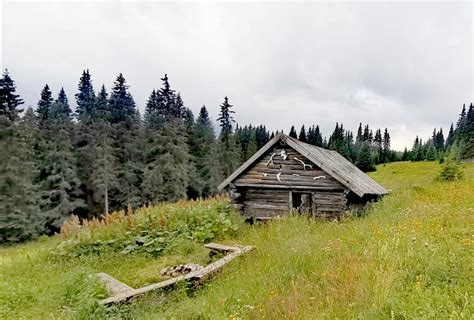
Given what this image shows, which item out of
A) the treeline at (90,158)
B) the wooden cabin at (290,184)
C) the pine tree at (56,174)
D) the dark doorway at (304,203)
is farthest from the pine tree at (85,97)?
A: the dark doorway at (304,203)

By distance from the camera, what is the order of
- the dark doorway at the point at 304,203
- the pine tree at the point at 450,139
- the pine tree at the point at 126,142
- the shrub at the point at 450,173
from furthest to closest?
the pine tree at the point at 450,139 → the pine tree at the point at 126,142 → the shrub at the point at 450,173 → the dark doorway at the point at 304,203

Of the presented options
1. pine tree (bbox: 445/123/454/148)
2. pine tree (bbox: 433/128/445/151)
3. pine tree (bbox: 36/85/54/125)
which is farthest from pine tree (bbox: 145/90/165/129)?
pine tree (bbox: 433/128/445/151)

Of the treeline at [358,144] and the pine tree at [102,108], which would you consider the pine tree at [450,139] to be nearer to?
the treeline at [358,144]

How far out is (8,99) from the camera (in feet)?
102

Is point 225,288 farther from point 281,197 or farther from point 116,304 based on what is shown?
point 281,197

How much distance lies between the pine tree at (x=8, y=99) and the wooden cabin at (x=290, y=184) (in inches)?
954

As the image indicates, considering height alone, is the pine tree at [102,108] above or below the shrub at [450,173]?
above

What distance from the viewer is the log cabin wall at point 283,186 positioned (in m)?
14.9

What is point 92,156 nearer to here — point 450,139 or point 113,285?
point 113,285

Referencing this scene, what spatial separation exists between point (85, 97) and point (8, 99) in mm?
9850

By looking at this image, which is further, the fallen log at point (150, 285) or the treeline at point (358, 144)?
the treeline at point (358, 144)

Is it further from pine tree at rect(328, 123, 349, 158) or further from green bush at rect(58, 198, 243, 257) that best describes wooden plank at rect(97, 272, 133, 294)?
pine tree at rect(328, 123, 349, 158)

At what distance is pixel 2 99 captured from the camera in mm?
30797

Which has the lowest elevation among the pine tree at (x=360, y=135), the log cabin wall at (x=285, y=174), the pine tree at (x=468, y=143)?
the log cabin wall at (x=285, y=174)
